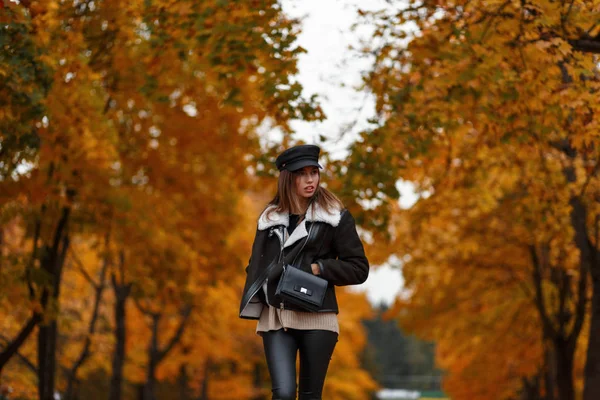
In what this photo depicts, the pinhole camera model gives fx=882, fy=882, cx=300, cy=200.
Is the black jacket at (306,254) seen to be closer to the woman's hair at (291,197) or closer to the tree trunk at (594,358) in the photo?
the woman's hair at (291,197)

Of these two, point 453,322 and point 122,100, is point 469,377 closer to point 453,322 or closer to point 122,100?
point 453,322

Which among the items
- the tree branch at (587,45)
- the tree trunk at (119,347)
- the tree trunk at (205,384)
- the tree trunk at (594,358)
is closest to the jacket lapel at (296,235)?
the tree branch at (587,45)

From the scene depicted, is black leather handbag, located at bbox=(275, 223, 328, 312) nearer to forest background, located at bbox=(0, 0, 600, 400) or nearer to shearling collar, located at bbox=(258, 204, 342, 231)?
shearling collar, located at bbox=(258, 204, 342, 231)

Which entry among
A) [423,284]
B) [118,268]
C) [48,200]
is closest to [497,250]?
[423,284]

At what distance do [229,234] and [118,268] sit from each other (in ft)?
8.65

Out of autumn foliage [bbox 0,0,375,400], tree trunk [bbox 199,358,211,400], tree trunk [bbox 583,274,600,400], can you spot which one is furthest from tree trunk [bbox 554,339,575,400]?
tree trunk [bbox 199,358,211,400]

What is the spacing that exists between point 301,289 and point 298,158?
772mm

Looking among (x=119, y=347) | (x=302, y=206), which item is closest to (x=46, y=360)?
(x=119, y=347)

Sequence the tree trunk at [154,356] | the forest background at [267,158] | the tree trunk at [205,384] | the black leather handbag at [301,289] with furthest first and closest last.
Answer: the tree trunk at [205,384] → the tree trunk at [154,356] → the forest background at [267,158] → the black leather handbag at [301,289]

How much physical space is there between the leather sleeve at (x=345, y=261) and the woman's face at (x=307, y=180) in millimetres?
232

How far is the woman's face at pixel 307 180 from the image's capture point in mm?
5062

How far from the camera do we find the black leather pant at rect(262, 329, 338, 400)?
4848 mm

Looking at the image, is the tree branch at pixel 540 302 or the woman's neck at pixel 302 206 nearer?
the woman's neck at pixel 302 206

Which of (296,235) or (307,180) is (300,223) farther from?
(307,180)
